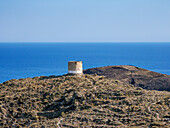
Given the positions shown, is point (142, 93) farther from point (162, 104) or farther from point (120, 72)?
point (120, 72)

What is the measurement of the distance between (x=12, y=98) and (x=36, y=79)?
3.54m

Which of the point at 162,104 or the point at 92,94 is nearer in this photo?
the point at 162,104

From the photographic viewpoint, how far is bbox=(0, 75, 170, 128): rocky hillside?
49.2 feet

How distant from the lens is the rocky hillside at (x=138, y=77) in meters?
36.2

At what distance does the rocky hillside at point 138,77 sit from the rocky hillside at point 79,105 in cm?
1683

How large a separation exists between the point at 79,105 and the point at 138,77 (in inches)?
942

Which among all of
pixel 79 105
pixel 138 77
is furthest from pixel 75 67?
pixel 138 77

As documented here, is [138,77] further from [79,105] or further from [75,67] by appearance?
[79,105]

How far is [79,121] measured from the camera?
595 inches

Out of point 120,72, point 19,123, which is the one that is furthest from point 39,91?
point 120,72

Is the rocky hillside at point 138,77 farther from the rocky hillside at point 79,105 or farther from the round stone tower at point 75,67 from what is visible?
the rocky hillside at point 79,105

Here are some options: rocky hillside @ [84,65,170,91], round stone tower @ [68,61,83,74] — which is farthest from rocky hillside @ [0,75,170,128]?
rocky hillside @ [84,65,170,91]


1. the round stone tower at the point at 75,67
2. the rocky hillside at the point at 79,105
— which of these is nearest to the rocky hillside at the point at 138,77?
the round stone tower at the point at 75,67

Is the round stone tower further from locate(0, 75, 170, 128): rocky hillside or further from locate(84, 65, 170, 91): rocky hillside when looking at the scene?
locate(84, 65, 170, 91): rocky hillside
